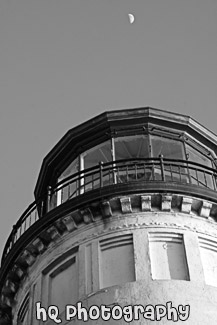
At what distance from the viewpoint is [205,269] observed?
81.5 ft

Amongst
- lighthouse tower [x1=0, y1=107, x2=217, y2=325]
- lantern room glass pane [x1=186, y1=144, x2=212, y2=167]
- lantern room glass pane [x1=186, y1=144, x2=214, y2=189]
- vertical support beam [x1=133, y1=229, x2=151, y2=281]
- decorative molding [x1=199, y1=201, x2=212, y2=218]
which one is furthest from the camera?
lantern room glass pane [x1=186, y1=144, x2=212, y2=167]

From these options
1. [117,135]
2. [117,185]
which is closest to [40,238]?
[117,185]

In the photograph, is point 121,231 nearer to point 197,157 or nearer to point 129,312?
point 129,312

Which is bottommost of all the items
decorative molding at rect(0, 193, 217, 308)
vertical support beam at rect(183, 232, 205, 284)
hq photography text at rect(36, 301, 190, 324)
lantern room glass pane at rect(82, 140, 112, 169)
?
hq photography text at rect(36, 301, 190, 324)

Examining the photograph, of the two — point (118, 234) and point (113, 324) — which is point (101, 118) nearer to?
point (118, 234)

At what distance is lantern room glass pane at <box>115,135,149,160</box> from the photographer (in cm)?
2967

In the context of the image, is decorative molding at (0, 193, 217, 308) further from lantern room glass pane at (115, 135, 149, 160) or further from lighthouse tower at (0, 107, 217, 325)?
lantern room glass pane at (115, 135, 149, 160)

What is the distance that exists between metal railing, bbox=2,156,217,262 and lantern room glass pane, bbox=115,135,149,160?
2.46ft

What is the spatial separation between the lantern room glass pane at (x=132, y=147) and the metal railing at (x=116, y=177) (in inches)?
29.5

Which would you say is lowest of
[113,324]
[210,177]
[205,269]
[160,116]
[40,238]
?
[113,324]

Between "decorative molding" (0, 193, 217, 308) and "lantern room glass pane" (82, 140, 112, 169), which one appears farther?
"lantern room glass pane" (82, 140, 112, 169)

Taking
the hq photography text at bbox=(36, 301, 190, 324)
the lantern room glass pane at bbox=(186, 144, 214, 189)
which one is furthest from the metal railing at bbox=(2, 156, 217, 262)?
the hq photography text at bbox=(36, 301, 190, 324)

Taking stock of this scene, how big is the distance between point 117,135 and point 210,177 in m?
3.62

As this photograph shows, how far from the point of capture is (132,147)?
1170 inches
